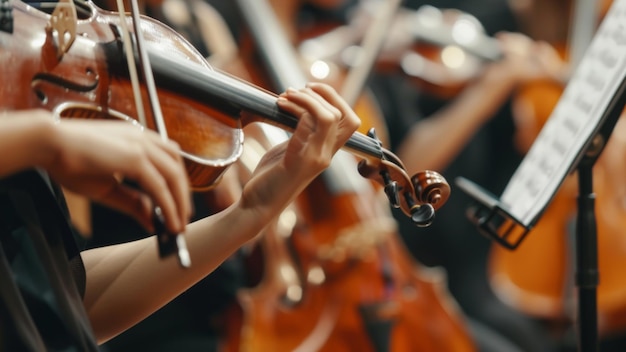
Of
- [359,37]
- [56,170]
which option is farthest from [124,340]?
[56,170]

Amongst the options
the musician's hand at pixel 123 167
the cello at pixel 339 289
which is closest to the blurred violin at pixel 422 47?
the cello at pixel 339 289

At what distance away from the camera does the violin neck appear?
746 millimetres

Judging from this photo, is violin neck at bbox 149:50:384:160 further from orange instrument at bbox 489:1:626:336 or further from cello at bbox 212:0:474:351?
orange instrument at bbox 489:1:626:336

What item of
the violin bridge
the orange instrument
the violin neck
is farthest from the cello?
the violin bridge

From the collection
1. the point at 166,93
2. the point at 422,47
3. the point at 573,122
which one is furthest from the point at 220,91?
the point at 422,47

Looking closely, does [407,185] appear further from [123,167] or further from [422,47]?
[422,47]

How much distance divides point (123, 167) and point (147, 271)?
272mm

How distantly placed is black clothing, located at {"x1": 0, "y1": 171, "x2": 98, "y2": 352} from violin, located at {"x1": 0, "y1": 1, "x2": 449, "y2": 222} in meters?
0.07

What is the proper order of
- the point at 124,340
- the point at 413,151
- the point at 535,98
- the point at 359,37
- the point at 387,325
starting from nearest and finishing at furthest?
1. the point at 387,325
2. the point at 124,340
3. the point at 359,37
4. the point at 413,151
5. the point at 535,98

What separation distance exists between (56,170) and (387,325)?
0.88 meters

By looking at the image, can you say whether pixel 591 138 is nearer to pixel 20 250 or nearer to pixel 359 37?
pixel 20 250

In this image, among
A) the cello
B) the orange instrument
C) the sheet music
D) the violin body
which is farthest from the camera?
the orange instrument

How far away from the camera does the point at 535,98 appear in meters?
2.12

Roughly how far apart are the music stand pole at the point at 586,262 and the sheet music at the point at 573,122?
0.04 meters
